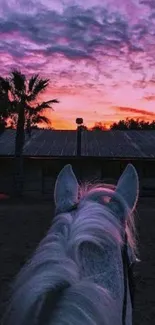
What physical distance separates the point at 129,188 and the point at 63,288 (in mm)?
931

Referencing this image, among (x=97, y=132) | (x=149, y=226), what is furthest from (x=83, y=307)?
(x=97, y=132)

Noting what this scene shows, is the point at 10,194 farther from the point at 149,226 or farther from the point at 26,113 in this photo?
the point at 149,226

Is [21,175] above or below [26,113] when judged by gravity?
below

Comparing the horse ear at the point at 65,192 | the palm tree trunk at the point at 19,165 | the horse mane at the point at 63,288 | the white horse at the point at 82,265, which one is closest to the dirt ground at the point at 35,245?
the horse ear at the point at 65,192

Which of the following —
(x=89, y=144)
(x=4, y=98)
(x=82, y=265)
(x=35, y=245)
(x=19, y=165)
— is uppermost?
(x=4, y=98)

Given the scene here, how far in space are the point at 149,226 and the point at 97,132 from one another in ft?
58.9

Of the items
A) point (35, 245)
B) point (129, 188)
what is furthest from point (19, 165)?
point (129, 188)

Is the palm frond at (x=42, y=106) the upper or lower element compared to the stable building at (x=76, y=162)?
upper

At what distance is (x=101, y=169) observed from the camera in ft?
81.9

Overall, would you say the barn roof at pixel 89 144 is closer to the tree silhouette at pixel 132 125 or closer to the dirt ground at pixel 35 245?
the dirt ground at pixel 35 245

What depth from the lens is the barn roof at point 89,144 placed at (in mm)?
24594

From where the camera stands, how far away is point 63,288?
38.6 inches

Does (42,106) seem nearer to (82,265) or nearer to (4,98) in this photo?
(4,98)

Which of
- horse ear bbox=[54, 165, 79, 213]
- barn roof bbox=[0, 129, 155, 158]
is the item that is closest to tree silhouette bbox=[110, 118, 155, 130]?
barn roof bbox=[0, 129, 155, 158]
